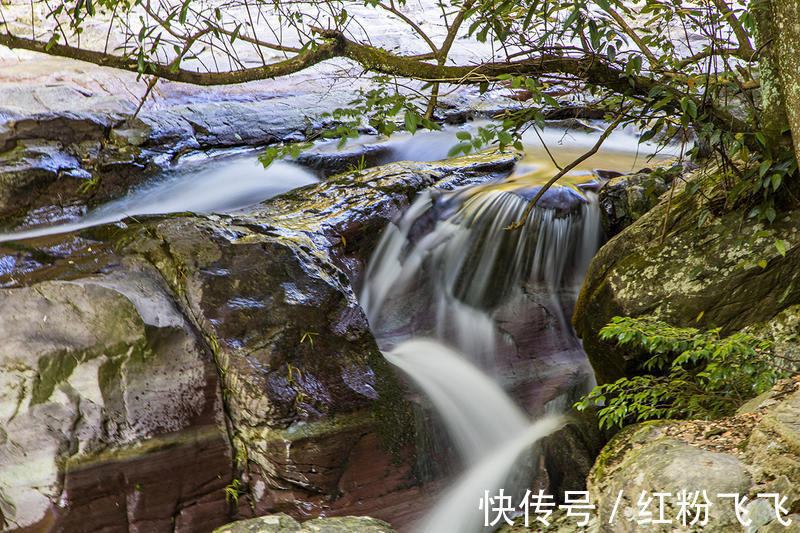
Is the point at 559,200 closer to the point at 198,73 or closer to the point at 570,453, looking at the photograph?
the point at 570,453

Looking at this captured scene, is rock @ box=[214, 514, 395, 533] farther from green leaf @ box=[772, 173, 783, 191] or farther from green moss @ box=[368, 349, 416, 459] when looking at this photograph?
green leaf @ box=[772, 173, 783, 191]

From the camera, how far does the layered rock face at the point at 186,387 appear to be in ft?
11.5

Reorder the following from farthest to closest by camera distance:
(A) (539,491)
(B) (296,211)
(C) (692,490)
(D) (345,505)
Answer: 1. (B) (296,211)
2. (A) (539,491)
3. (D) (345,505)
4. (C) (692,490)

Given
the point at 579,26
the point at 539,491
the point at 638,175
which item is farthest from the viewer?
the point at 638,175

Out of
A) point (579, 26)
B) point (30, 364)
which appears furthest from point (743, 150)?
point (30, 364)

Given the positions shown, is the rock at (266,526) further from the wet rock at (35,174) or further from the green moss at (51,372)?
the wet rock at (35,174)

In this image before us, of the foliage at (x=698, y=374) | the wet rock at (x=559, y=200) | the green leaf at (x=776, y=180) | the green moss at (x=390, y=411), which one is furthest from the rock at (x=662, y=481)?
the wet rock at (x=559, y=200)

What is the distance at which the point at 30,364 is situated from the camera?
3527 mm

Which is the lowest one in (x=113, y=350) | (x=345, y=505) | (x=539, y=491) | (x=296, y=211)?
(x=539, y=491)

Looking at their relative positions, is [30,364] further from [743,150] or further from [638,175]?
[638,175]

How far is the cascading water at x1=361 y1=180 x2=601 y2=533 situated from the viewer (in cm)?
460

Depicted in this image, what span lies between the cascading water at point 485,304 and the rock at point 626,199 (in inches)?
4.4

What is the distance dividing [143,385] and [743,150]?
3864 mm

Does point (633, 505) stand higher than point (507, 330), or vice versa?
point (507, 330)
